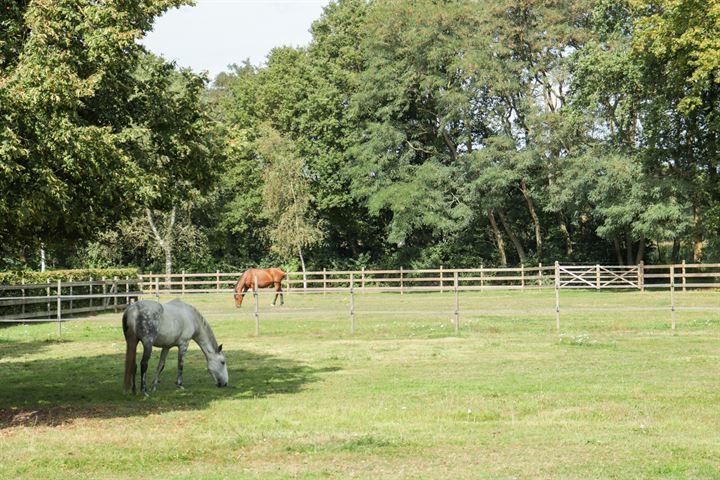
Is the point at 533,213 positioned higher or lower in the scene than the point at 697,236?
higher

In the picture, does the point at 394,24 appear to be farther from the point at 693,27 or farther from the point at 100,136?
the point at 100,136

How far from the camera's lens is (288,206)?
5334cm

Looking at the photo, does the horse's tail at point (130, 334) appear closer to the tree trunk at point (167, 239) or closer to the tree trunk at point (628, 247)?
the tree trunk at point (628, 247)

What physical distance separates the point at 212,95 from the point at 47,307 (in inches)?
2104

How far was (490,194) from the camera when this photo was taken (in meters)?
48.6

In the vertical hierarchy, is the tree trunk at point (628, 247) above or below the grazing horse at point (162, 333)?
above

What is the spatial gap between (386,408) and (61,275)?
2719cm

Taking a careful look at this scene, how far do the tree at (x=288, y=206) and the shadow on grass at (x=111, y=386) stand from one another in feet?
107

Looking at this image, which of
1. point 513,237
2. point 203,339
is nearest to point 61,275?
point 203,339

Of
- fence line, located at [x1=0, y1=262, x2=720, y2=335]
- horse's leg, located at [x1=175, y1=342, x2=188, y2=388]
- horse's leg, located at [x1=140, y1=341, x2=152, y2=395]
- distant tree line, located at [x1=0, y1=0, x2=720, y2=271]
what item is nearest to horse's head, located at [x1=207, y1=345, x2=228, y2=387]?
horse's leg, located at [x1=175, y1=342, x2=188, y2=388]

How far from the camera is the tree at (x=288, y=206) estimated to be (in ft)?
173

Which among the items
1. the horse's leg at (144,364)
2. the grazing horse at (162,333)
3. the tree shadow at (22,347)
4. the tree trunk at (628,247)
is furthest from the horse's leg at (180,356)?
the tree trunk at (628,247)

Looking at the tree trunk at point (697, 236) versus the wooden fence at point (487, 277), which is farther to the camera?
the tree trunk at point (697, 236)

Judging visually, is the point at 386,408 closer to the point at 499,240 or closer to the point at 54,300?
the point at 54,300
